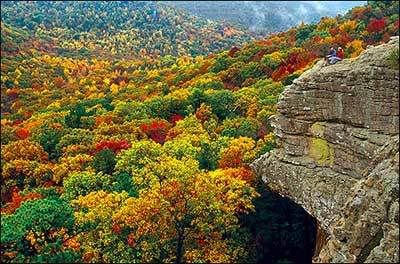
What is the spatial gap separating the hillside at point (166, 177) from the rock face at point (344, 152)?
46.3 inches

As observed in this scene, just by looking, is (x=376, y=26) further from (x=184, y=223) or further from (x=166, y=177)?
(x=184, y=223)

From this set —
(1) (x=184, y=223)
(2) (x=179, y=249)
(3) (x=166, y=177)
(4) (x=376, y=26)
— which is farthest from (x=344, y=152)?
(4) (x=376, y=26)

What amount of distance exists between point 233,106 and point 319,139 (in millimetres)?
34789

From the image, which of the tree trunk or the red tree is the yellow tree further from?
the red tree

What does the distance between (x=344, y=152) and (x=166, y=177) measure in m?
15.8

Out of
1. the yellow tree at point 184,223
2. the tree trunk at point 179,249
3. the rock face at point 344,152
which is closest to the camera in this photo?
the rock face at point 344,152

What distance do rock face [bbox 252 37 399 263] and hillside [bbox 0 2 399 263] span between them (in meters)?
1.18

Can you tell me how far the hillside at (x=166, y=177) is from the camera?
1210 inches

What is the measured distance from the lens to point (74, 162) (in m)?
46.1

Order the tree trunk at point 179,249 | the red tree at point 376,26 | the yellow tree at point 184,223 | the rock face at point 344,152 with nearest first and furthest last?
the rock face at point 344,152 → the yellow tree at point 184,223 → the tree trunk at point 179,249 → the red tree at point 376,26

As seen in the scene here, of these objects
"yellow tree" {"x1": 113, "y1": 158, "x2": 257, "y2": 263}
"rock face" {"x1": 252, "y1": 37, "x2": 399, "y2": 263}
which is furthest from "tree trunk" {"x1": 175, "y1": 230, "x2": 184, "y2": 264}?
"rock face" {"x1": 252, "y1": 37, "x2": 399, "y2": 263}

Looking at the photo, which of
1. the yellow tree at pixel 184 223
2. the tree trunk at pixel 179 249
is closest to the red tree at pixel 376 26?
the yellow tree at pixel 184 223

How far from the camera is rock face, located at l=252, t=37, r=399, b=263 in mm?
18125

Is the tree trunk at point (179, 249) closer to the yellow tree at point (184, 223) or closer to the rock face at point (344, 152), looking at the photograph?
the yellow tree at point (184, 223)
